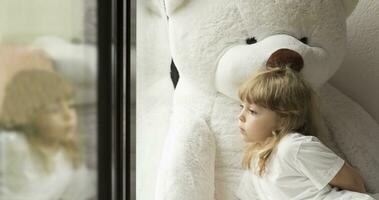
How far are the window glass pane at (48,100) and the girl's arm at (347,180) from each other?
45 centimetres

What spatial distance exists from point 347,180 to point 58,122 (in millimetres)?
522

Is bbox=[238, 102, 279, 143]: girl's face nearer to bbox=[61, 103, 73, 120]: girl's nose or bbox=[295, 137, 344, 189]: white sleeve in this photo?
bbox=[295, 137, 344, 189]: white sleeve

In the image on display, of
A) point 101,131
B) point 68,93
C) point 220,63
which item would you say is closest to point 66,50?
point 68,93

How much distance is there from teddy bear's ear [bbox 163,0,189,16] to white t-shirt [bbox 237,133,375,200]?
0.34 meters

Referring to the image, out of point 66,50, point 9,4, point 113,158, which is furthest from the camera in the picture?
point 113,158

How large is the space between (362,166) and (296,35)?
0.30 m

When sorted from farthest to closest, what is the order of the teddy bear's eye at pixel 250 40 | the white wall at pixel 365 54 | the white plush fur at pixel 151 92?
1. the white wall at pixel 365 54
2. the white plush fur at pixel 151 92
3. the teddy bear's eye at pixel 250 40

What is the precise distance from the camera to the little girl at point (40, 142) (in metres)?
0.76

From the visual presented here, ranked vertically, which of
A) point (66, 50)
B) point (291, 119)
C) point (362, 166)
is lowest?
point (362, 166)

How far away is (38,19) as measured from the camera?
0.81 meters

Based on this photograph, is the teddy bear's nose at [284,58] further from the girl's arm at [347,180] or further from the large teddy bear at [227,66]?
the girl's arm at [347,180]

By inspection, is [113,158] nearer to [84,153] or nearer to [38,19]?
[84,153]

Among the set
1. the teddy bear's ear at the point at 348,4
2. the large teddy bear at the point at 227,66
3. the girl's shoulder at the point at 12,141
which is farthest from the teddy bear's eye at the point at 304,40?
the girl's shoulder at the point at 12,141

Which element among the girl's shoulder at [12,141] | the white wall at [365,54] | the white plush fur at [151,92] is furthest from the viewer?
the white wall at [365,54]
